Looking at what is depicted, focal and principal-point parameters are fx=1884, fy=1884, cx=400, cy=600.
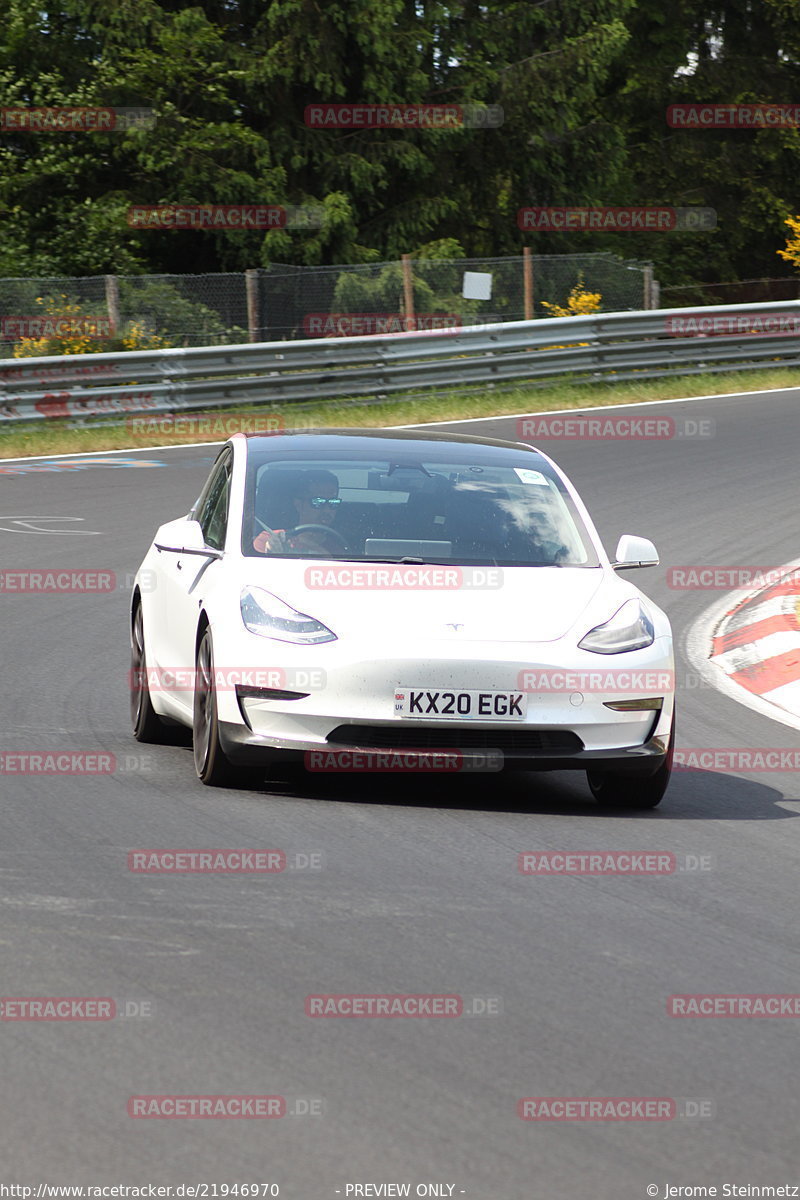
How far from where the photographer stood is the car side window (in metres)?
8.46

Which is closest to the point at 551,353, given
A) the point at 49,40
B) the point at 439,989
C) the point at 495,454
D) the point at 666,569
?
the point at 666,569

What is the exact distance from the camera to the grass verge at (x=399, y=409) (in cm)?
2164

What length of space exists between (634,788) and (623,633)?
2.14 feet

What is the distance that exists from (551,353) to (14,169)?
1183cm
